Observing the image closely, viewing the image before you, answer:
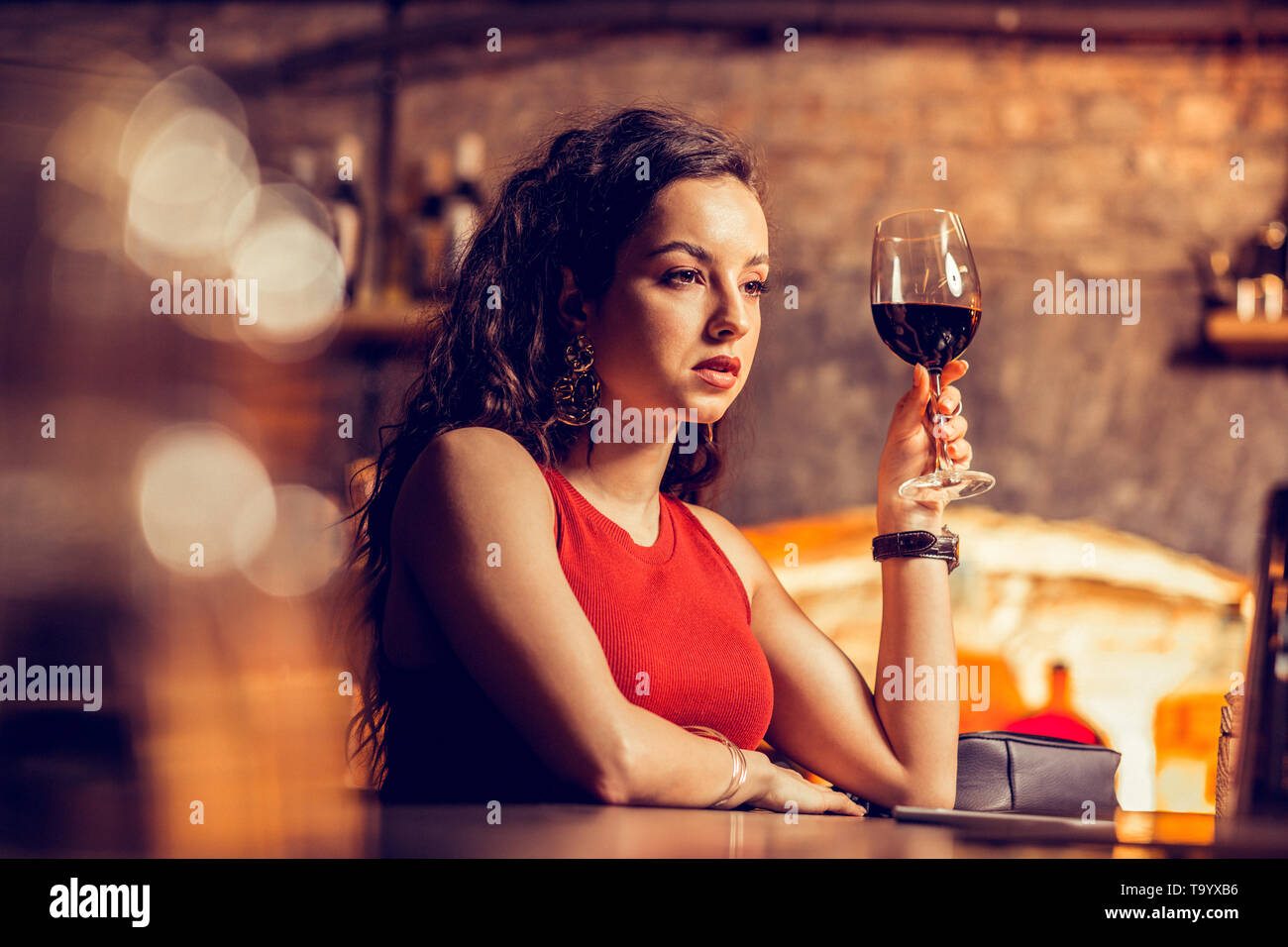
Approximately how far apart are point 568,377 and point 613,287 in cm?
12

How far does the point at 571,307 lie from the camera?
1.36 metres

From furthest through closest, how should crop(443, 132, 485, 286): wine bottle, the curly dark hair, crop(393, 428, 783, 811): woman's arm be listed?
crop(443, 132, 485, 286): wine bottle
the curly dark hair
crop(393, 428, 783, 811): woman's arm

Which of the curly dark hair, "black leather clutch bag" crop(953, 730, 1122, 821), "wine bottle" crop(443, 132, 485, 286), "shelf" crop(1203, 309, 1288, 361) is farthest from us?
"wine bottle" crop(443, 132, 485, 286)

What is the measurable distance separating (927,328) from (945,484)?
0.59 ft

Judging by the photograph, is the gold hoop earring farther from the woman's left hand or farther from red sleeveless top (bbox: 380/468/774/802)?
the woman's left hand

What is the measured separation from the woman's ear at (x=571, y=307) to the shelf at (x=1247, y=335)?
2381 millimetres

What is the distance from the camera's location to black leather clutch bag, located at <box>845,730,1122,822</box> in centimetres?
109

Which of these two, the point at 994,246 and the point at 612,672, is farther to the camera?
the point at 994,246

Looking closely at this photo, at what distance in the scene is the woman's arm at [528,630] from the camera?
3.21 feet

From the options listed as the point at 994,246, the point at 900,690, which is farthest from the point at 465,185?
the point at 900,690

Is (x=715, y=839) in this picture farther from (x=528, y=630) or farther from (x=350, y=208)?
(x=350, y=208)

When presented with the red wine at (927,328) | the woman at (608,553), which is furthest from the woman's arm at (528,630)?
the red wine at (927,328)

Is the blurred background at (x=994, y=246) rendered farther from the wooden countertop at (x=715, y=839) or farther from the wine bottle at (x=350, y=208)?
the wooden countertop at (x=715, y=839)

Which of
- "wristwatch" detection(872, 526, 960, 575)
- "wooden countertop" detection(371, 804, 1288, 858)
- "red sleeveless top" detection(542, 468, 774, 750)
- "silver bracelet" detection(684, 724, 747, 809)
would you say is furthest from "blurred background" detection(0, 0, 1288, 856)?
"wooden countertop" detection(371, 804, 1288, 858)
